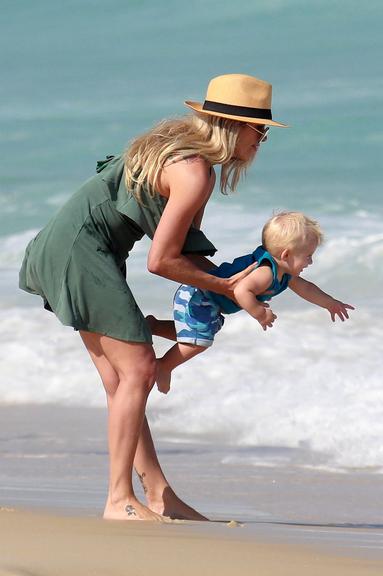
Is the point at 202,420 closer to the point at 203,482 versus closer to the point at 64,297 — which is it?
the point at 203,482

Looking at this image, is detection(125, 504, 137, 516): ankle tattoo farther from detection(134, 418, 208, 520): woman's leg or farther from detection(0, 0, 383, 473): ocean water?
detection(0, 0, 383, 473): ocean water

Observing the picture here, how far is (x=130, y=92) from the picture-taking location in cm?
2116

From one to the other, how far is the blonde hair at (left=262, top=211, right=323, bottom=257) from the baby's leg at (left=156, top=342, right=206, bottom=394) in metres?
0.37

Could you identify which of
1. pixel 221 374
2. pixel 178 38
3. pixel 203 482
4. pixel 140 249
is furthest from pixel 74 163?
pixel 203 482

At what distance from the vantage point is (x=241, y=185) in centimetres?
1694

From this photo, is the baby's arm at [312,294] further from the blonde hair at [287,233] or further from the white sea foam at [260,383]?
the white sea foam at [260,383]

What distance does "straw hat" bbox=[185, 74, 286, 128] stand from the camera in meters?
3.80

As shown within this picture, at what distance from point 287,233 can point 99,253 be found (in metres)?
0.55

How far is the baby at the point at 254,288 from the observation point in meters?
3.89

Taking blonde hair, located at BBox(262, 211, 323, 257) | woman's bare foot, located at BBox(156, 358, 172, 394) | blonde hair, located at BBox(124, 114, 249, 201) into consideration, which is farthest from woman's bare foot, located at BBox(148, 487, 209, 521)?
blonde hair, located at BBox(124, 114, 249, 201)

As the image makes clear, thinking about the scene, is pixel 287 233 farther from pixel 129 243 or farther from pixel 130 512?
pixel 130 512

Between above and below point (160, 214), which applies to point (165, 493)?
below

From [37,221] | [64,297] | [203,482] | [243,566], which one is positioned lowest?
[37,221]

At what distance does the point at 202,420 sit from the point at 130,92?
49.2 ft
